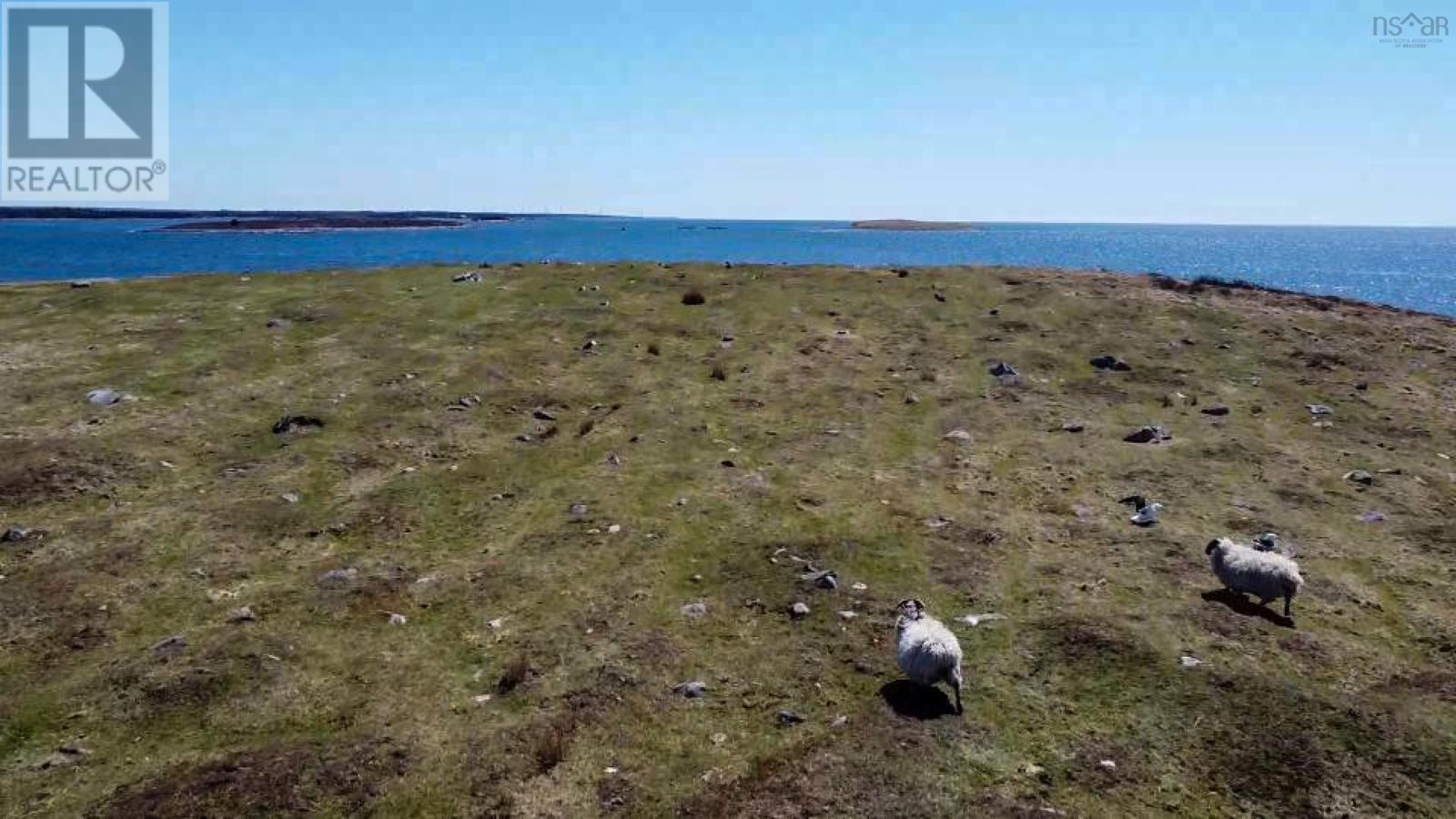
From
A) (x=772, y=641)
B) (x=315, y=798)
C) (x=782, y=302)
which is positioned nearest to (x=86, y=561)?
(x=315, y=798)

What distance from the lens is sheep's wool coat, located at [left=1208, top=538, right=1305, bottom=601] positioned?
42.3 ft

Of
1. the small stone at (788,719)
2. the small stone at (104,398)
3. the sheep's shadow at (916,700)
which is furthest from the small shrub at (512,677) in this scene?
the small stone at (104,398)

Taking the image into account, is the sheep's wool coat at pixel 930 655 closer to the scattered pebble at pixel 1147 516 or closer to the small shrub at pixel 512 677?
the small shrub at pixel 512 677

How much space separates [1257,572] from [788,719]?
8.01 meters

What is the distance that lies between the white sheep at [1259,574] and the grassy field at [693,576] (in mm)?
348

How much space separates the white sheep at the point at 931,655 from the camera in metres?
10.6

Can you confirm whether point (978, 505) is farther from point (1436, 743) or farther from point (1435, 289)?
point (1435, 289)

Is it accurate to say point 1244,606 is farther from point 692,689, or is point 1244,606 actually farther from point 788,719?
point 692,689

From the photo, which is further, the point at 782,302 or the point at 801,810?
the point at 782,302

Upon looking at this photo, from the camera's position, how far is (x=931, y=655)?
10656 millimetres

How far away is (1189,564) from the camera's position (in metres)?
14.5

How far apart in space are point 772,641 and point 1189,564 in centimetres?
777

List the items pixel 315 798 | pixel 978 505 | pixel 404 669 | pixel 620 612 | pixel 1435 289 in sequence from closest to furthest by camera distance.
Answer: pixel 315 798, pixel 404 669, pixel 620 612, pixel 978 505, pixel 1435 289

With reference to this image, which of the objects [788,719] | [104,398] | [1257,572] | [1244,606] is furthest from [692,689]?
[104,398]
